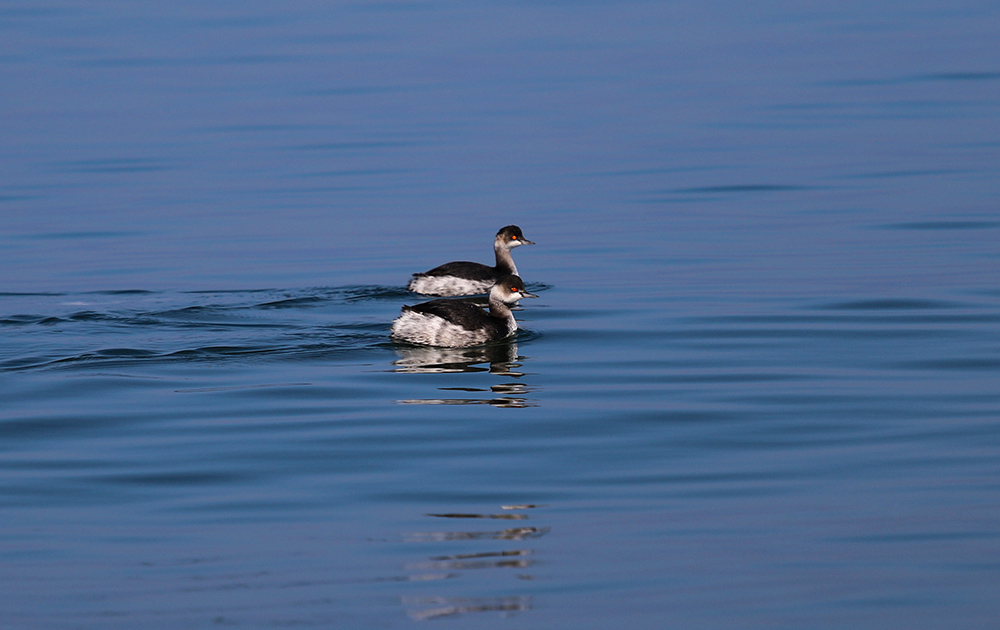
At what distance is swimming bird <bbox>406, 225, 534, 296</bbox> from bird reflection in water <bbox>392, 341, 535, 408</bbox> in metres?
3.21

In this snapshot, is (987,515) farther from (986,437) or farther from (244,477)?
(244,477)

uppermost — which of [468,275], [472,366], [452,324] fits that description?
[468,275]

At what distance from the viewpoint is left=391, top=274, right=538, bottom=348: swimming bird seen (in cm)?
1457

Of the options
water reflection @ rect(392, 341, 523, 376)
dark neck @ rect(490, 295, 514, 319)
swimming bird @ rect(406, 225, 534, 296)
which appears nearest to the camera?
water reflection @ rect(392, 341, 523, 376)

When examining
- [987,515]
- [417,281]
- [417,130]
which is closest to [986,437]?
[987,515]

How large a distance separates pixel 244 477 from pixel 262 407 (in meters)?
2.32

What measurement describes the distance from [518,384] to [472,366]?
150cm

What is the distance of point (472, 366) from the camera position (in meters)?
14.1

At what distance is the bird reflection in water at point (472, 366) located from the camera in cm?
1196

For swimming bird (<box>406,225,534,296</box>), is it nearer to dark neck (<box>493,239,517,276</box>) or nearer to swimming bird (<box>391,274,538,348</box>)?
dark neck (<box>493,239,517,276</box>)

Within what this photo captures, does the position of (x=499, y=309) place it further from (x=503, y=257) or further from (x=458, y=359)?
(x=503, y=257)

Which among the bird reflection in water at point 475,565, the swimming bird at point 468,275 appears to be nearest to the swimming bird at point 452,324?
the swimming bird at point 468,275

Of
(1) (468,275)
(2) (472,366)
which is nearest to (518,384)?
(2) (472,366)

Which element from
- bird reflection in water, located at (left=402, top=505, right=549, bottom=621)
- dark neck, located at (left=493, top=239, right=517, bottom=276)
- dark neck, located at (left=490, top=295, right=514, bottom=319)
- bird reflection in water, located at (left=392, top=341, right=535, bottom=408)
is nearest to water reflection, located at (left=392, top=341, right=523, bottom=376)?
bird reflection in water, located at (left=392, top=341, right=535, bottom=408)
